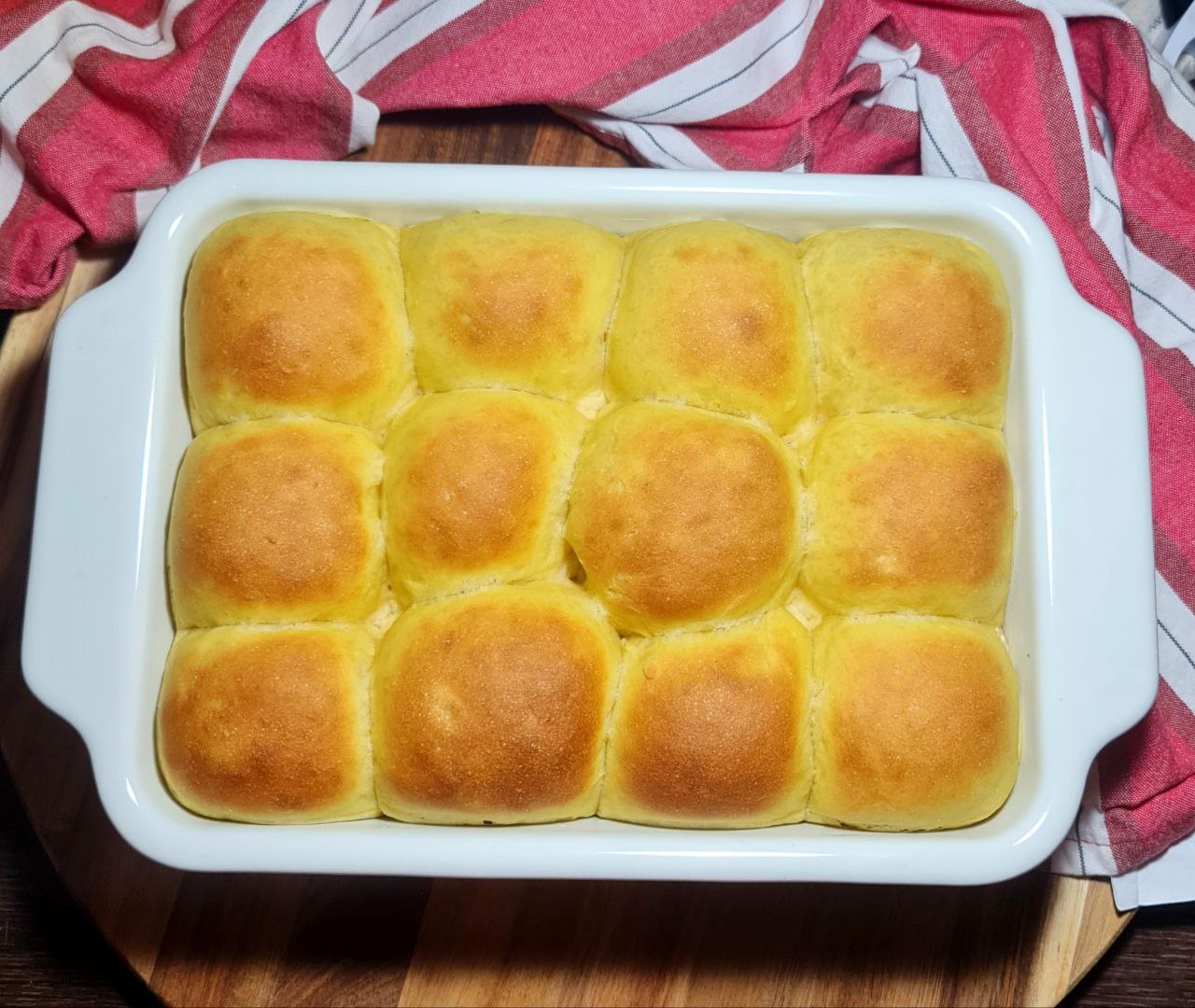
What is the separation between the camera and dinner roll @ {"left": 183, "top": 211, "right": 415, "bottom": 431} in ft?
3.44

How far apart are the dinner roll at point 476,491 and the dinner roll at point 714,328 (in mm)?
105

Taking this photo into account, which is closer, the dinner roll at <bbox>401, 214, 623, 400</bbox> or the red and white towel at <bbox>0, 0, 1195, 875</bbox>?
the dinner roll at <bbox>401, 214, 623, 400</bbox>

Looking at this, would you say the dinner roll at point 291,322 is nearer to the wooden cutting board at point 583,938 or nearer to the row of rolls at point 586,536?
the row of rolls at point 586,536

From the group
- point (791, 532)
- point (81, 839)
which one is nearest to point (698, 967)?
point (791, 532)

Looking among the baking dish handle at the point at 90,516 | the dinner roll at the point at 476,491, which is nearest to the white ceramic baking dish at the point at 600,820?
the baking dish handle at the point at 90,516

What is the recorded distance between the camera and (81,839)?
1.24 m

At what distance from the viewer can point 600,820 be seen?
107 centimetres

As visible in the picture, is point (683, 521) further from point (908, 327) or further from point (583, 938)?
point (583, 938)

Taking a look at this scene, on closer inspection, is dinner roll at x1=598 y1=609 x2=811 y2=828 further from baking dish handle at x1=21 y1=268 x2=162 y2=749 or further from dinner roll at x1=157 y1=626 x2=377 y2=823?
baking dish handle at x1=21 y1=268 x2=162 y2=749

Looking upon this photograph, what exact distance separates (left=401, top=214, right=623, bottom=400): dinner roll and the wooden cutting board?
22.6 inches

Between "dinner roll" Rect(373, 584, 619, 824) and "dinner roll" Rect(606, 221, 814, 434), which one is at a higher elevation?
"dinner roll" Rect(606, 221, 814, 434)

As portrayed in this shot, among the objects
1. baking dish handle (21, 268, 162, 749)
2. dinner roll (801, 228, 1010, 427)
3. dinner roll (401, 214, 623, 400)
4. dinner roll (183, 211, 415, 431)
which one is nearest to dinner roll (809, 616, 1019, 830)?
dinner roll (801, 228, 1010, 427)

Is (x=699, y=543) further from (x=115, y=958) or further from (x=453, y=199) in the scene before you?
(x=115, y=958)

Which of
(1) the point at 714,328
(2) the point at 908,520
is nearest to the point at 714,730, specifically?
(2) the point at 908,520
